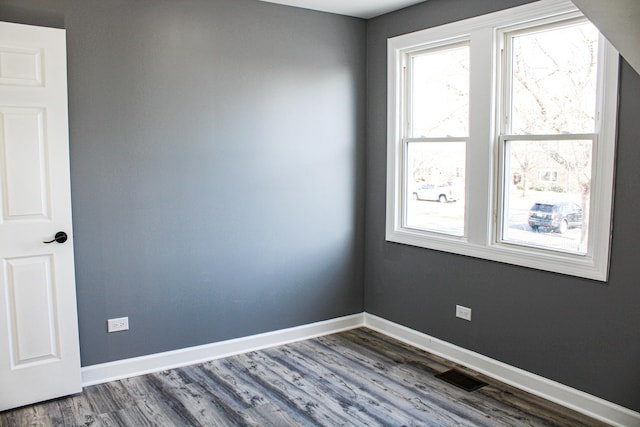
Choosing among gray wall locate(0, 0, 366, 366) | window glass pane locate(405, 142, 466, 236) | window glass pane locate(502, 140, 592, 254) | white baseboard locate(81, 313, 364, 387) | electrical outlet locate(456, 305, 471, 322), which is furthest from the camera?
window glass pane locate(405, 142, 466, 236)

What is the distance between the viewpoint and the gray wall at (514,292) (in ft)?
9.71

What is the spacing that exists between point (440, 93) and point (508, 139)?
731 millimetres

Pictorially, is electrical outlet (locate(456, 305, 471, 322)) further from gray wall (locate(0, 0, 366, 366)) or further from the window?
gray wall (locate(0, 0, 366, 366))

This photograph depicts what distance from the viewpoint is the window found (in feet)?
10.2

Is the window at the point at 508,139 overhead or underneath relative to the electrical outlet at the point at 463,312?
overhead

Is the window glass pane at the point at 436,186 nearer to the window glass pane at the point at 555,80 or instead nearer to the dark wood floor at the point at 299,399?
the window glass pane at the point at 555,80

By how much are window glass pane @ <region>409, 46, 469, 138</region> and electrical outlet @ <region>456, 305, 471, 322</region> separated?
4.02 ft

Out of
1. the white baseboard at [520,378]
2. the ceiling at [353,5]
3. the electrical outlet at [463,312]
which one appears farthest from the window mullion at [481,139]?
the white baseboard at [520,378]

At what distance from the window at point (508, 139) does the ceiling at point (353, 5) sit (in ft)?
0.79

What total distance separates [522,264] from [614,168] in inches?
31.9

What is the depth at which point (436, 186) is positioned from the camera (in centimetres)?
415

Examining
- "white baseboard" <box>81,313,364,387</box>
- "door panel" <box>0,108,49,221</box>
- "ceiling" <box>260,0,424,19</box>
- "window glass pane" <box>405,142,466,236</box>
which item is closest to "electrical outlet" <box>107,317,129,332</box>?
"white baseboard" <box>81,313,364,387</box>

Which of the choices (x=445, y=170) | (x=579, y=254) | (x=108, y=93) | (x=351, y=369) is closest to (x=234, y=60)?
(x=108, y=93)

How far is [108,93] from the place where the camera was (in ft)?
11.4
